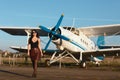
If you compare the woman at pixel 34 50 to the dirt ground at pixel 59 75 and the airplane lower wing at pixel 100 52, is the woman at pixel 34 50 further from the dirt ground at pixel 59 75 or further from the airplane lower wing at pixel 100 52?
the airplane lower wing at pixel 100 52

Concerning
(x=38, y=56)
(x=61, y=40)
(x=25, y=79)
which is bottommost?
(x=25, y=79)

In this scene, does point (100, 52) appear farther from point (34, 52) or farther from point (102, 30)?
point (34, 52)

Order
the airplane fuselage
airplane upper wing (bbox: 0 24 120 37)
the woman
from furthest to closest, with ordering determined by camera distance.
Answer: airplane upper wing (bbox: 0 24 120 37) < the airplane fuselage < the woman

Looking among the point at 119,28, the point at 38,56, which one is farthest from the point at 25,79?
the point at 119,28

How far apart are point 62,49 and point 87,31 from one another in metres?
5.26

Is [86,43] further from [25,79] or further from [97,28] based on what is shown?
[25,79]

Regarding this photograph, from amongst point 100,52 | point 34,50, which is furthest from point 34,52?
point 100,52

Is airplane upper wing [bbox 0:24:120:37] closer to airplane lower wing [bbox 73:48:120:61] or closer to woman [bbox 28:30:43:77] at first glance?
airplane lower wing [bbox 73:48:120:61]

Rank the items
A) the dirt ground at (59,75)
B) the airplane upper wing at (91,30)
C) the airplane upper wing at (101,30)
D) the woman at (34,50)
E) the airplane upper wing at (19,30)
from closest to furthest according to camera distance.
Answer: the dirt ground at (59,75) < the woman at (34,50) < the airplane upper wing at (101,30) < the airplane upper wing at (91,30) < the airplane upper wing at (19,30)

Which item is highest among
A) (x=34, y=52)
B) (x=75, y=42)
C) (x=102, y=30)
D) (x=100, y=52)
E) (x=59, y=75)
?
(x=102, y=30)

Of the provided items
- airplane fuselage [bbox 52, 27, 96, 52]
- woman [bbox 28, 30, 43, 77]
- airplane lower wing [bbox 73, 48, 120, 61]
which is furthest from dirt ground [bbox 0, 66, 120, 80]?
airplane fuselage [bbox 52, 27, 96, 52]

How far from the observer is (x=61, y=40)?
2448 centimetres

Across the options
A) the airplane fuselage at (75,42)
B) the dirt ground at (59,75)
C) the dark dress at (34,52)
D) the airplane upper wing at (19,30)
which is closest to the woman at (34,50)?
the dark dress at (34,52)

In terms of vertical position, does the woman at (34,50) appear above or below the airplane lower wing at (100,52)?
below
